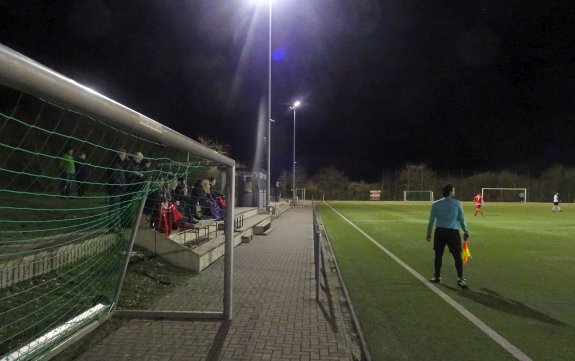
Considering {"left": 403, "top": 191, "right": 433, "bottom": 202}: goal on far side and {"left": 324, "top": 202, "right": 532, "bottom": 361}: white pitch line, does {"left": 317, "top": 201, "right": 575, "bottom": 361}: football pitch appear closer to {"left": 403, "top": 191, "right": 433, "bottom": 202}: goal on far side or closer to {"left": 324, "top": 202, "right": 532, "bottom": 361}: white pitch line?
{"left": 324, "top": 202, "right": 532, "bottom": 361}: white pitch line

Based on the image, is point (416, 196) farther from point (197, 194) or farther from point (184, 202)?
point (184, 202)

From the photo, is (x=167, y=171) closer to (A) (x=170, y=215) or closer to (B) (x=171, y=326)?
(B) (x=171, y=326)

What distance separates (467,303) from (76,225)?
5.52 meters

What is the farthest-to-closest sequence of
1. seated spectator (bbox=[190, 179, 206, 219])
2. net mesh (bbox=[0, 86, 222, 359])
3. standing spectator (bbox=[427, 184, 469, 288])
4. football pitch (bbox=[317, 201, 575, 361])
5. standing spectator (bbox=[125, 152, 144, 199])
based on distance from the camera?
seated spectator (bbox=[190, 179, 206, 219]), standing spectator (bbox=[427, 184, 469, 288]), standing spectator (bbox=[125, 152, 144, 199]), football pitch (bbox=[317, 201, 575, 361]), net mesh (bbox=[0, 86, 222, 359])

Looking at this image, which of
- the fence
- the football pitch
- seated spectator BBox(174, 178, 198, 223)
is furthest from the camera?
seated spectator BBox(174, 178, 198, 223)

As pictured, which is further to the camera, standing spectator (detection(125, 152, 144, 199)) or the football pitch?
standing spectator (detection(125, 152, 144, 199))

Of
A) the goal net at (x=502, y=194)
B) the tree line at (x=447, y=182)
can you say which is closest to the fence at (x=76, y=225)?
the tree line at (x=447, y=182)

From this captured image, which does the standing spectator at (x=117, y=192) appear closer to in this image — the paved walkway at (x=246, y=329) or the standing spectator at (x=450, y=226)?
the paved walkway at (x=246, y=329)

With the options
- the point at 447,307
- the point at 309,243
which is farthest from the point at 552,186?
the point at 447,307

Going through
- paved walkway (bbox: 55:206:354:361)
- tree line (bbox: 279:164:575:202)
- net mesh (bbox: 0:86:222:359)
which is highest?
tree line (bbox: 279:164:575:202)

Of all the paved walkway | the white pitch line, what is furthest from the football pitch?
the paved walkway

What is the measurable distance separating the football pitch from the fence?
2223mm

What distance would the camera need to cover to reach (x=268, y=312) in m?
6.46

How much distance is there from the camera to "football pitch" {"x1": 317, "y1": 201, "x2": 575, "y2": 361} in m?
5.32
